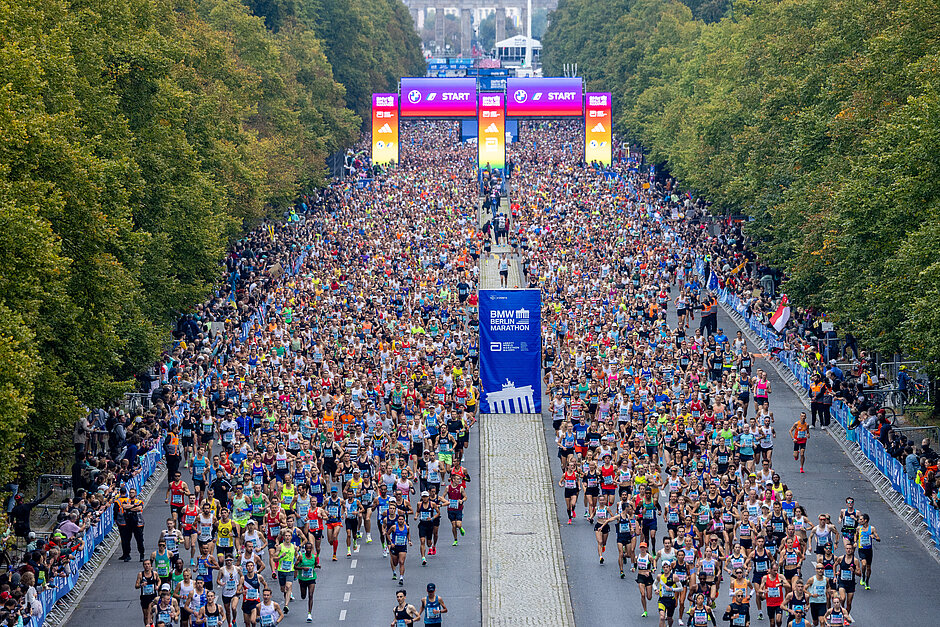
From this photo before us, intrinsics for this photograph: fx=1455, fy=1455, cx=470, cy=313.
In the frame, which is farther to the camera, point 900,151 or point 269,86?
point 269,86

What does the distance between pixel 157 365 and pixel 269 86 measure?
32.2 metres

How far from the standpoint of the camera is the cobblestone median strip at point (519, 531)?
78.1ft

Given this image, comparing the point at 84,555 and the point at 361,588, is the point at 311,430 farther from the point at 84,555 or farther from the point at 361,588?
the point at 361,588

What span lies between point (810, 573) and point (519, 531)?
5.67 m

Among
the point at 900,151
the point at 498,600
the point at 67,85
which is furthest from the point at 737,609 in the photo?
the point at 67,85

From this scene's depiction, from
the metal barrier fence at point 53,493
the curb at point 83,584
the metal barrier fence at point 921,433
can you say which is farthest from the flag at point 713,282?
the metal barrier fence at point 53,493

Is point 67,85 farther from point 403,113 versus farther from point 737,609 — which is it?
point 403,113

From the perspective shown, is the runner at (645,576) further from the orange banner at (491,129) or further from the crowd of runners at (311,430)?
the orange banner at (491,129)

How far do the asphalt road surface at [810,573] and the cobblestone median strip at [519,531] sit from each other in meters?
0.26

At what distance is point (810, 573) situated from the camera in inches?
990

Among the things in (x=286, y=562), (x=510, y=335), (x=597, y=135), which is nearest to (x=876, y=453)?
(x=510, y=335)

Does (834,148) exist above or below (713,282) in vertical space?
above

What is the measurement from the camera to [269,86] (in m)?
68.6

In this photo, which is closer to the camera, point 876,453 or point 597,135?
point 876,453
